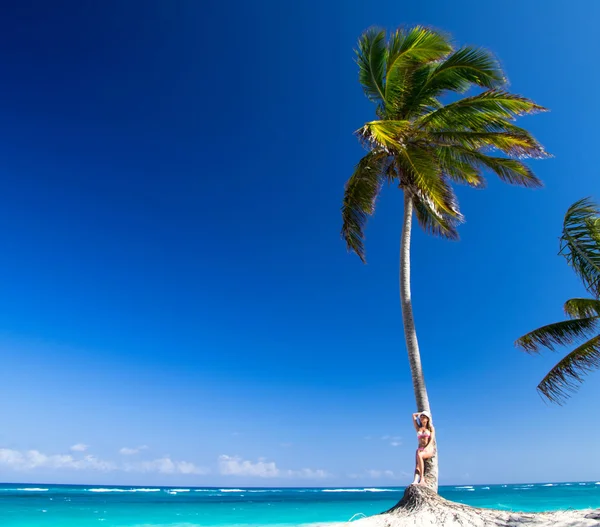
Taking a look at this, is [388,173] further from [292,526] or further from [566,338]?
[292,526]

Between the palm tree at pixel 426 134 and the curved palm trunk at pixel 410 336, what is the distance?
25mm

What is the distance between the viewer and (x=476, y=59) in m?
11.0

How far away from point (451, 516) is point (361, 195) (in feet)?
25.2

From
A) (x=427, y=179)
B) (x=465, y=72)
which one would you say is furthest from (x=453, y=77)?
(x=427, y=179)

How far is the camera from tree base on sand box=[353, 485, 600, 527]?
6.64m

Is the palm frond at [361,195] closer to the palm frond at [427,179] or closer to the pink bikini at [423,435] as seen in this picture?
the palm frond at [427,179]

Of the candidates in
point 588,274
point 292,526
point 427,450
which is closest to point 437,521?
point 427,450

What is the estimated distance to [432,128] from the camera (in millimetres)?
11227

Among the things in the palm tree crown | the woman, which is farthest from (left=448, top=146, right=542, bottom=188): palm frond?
the woman

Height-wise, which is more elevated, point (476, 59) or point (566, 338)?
point (476, 59)

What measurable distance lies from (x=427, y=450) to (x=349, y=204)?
6.44 metres

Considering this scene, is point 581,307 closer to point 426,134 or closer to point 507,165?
point 507,165

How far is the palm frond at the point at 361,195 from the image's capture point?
1126cm

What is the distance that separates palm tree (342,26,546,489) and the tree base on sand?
8.86ft
